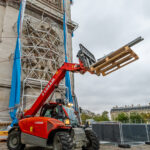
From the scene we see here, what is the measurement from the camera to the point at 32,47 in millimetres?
15641

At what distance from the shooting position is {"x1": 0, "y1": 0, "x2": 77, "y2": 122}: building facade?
520 inches

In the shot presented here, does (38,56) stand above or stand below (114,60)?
above

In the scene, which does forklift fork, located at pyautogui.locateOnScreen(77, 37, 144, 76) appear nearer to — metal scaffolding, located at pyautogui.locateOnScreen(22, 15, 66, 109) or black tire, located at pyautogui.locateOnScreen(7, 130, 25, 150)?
black tire, located at pyautogui.locateOnScreen(7, 130, 25, 150)

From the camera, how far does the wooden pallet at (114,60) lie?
5238mm

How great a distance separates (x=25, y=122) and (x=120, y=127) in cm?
616

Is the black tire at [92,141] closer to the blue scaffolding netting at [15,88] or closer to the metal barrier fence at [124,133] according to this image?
the metal barrier fence at [124,133]

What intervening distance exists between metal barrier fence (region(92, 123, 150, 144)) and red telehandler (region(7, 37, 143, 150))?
12.7ft

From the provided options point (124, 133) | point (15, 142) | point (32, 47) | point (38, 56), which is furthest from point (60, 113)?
point (32, 47)

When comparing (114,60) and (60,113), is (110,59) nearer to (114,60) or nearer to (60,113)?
(114,60)

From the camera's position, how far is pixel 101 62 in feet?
19.2

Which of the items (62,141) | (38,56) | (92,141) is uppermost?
(38,56)

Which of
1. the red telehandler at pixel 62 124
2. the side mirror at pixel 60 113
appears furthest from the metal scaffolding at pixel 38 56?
the side mirror at pixel 60 113

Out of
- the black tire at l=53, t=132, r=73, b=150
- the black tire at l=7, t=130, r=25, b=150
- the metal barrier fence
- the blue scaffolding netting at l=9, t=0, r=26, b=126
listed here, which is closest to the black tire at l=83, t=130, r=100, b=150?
the black tire at l=53, t=132, r=73, b=150

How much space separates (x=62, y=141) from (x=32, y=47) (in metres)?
13.0
